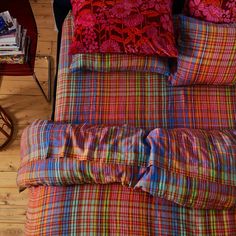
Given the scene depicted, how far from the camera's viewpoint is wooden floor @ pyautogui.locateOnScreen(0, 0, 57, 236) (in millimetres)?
1590

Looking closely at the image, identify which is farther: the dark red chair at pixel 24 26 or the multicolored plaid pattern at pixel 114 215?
the dark red chair at pixel 24 26

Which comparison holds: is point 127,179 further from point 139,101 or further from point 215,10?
point 215,10

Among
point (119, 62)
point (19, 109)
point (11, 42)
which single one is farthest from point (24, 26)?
point (119, 62)

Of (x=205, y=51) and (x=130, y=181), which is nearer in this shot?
(x=130, y=181)

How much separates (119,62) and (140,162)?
0.50 meters

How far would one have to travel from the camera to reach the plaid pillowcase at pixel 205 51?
129 centimetres

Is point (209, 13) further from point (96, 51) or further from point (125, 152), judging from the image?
point (125, 152)

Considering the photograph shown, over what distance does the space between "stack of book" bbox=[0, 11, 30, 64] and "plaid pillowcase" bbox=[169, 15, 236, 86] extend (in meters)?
0.80

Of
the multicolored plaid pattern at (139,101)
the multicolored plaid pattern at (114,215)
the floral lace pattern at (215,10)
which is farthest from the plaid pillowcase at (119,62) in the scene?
the multicolored plaid pattern at (114,215)

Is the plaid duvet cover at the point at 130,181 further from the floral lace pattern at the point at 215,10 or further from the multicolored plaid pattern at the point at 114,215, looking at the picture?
the floral lace pattern at the point at 215,10

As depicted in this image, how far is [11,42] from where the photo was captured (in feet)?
4.71

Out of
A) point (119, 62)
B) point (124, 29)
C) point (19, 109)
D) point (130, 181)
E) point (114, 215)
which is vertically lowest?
point (19, 109)

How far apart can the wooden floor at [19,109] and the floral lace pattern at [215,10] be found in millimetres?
1062

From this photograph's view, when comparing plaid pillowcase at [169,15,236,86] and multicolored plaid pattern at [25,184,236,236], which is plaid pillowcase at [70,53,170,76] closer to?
plaid pillowcase at [169,15,236,86]
